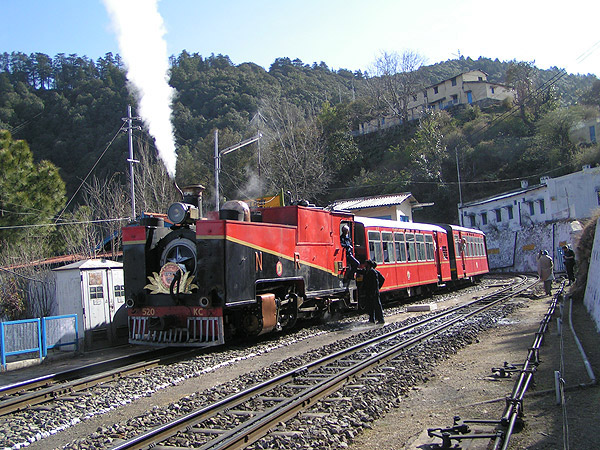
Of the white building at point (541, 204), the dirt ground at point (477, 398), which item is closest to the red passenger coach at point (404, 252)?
the dirt ground at point (477, 398)

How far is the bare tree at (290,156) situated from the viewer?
38.6 meters

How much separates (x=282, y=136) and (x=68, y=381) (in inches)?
1387

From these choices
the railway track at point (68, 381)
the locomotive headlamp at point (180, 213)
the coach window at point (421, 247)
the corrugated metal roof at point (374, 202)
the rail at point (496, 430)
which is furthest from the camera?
the corrugated metal roof at point (374, 202)

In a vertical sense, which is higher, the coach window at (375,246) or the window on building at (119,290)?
the coach window at (375,246)

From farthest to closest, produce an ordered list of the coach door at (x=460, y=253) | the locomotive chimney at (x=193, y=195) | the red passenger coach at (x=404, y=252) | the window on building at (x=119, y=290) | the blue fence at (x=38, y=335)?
the coach door at (x=460, y=253) → the red passenger coach at (x=404, y=252) → the window on building at (x=119, y=290) → the locomotive chimney at (x=193, y=195) → the blue fence at (x=38, y=335)

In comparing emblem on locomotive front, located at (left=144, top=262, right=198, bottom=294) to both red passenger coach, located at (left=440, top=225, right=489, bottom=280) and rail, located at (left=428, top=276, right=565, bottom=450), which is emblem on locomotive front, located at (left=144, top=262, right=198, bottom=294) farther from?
red passenger coach, located at (left=440, top=225, right=489, bottom=280)

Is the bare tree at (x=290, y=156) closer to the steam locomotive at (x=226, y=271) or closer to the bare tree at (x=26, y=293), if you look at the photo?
the bare tree at (x=26, y=293)

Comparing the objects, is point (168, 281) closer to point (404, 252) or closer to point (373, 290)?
point (373, 290)

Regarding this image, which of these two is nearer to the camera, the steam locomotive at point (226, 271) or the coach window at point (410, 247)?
the steam locomotive at point (226, 271)

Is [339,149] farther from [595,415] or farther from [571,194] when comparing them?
[595,415]

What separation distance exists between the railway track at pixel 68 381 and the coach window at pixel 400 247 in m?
9.44

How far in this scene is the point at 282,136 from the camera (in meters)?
42.1

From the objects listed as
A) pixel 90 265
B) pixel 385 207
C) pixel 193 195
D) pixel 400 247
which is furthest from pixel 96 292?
pixel 385 207

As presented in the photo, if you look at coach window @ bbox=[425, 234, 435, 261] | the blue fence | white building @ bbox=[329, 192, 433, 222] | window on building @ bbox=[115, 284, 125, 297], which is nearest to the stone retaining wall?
coach window @ bbox=[425, 234, 435, 261]
